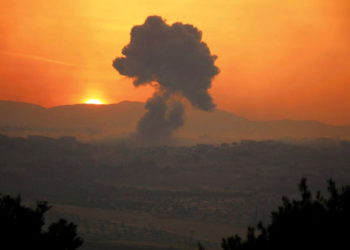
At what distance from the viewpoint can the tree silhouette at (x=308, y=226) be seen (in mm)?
34375

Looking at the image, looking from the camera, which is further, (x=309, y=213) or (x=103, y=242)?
(x=103, y=242)

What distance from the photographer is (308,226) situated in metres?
35.4

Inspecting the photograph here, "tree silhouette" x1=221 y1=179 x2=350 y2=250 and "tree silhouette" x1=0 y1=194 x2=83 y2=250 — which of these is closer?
"tree silhouette" x1=221 y1=179 x2=350 y2=250

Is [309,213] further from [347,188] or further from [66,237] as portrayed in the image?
[66,237]

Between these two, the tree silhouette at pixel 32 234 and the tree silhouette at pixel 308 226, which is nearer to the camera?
the tree silhouette at pixel 308 226

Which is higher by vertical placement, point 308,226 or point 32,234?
point 32,234

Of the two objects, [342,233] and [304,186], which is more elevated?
[304,186]

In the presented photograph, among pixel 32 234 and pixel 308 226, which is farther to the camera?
pixel 32 234

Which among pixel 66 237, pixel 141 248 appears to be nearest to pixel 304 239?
pixel 66 237

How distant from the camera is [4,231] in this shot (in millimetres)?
43406

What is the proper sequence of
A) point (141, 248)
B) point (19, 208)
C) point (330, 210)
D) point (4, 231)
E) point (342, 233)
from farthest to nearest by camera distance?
point (141, 248), point (19, 208), point (4, 231), point (330, 210), point (342, 233)

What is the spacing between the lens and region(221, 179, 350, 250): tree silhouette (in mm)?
34375

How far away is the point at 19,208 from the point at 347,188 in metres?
19.2

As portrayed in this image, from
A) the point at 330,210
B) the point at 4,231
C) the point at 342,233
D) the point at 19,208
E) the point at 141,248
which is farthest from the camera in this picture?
the point at 141,248
